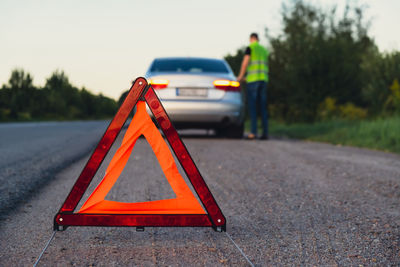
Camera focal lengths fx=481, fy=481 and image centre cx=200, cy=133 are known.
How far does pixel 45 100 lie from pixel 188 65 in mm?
52530

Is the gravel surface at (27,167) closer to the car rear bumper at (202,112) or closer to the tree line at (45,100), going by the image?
the car rear bumper at (202,112)

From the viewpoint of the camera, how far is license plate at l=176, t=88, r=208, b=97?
9047 mm

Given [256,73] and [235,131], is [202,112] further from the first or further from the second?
[256,73]

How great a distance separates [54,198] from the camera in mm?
4176

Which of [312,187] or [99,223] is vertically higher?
[99,223]

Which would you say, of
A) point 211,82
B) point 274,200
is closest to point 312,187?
point 274,200

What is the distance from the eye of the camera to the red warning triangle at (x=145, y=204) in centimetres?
277

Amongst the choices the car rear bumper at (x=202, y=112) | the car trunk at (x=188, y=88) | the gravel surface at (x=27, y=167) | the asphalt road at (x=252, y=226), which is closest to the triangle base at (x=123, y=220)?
the asphalt road at (x=252, y=226)

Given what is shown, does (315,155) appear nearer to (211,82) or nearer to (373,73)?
(211,82)

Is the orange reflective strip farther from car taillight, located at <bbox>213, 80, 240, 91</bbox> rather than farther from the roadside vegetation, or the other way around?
the roadside vegetation

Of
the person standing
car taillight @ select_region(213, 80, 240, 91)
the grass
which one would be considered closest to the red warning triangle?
car taillight @ select_region(213, 80, 240, 91)

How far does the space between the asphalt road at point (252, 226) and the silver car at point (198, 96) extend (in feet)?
10.2

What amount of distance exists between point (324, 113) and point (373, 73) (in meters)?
2.16

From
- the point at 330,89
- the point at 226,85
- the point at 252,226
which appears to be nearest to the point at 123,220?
the point at 252,226
